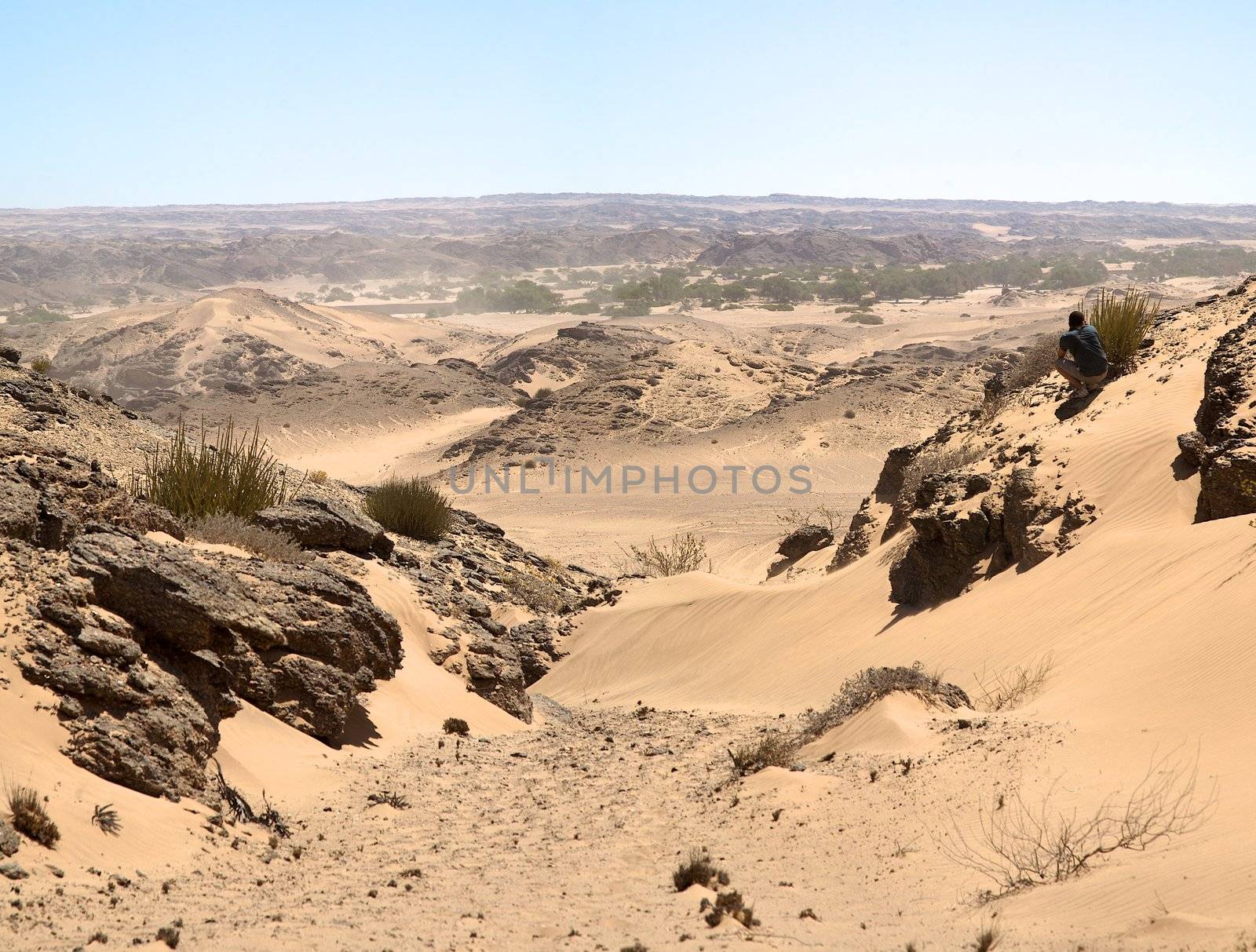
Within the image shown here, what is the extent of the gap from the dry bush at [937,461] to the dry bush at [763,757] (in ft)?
20.0

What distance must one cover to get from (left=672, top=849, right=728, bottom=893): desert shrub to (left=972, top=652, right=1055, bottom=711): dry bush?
329 centimetres

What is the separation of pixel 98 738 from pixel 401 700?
11.7 ft

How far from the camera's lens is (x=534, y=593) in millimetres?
15773

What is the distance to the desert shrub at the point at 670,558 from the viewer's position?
19083 mm

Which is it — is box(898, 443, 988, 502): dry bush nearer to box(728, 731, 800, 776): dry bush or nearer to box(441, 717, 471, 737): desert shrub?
box(728, 731, 800, 776): dry bush

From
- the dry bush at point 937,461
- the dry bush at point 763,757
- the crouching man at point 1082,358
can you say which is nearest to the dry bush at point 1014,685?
the dry bush at point 763,757

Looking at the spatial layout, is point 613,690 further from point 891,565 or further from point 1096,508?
point 1096,508

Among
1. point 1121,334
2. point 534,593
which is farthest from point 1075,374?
point 534,593

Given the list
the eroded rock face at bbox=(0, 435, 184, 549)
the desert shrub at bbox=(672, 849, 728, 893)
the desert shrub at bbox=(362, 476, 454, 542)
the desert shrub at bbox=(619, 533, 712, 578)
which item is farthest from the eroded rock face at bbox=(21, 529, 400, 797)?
the desert shrub at bbox=(619, 533, 712, 578)

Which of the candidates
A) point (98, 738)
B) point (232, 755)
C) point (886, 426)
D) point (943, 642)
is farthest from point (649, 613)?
point (886, 426)

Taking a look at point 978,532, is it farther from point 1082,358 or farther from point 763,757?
point 763,757

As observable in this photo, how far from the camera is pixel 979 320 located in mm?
59406

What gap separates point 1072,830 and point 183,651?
513 cm

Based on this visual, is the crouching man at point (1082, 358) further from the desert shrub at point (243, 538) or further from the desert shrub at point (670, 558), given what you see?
the desert shrub at point (243, 538)
